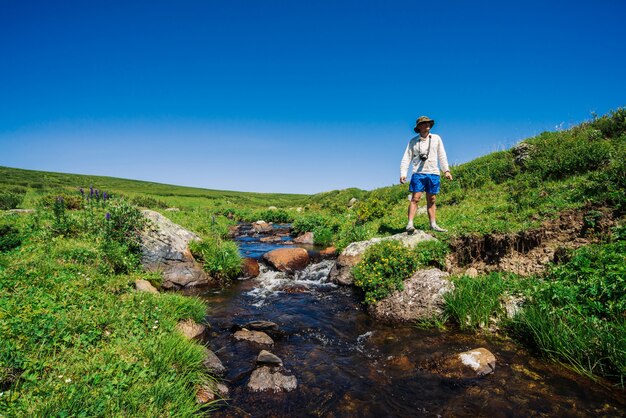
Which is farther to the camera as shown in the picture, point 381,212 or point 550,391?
point 381,212

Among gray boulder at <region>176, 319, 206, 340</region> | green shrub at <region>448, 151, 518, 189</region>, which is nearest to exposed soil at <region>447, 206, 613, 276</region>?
gray boulder at <region>176, 319, 206, 340</region>

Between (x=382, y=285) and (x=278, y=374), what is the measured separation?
4077 mm

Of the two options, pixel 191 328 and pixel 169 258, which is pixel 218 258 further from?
pixel 191 328

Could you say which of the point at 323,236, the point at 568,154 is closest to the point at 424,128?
the point at 568,154

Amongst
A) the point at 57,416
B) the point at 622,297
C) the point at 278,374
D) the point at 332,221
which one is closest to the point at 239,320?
the point at 278,374

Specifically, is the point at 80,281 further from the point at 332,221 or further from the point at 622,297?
the point at 332,221

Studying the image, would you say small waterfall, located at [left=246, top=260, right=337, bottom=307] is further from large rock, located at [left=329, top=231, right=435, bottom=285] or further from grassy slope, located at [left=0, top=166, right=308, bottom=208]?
grassy slope, located at [left=0, top=166, right=308, bottom=208]

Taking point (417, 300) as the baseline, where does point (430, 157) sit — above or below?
above

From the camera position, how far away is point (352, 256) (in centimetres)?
1105

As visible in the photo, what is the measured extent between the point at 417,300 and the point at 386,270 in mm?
1214

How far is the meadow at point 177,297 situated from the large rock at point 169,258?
1.44 ft

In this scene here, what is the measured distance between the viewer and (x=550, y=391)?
15.3 feet

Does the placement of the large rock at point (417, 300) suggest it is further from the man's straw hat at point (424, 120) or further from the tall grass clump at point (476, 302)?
the man's straw hat at point (424, 120)

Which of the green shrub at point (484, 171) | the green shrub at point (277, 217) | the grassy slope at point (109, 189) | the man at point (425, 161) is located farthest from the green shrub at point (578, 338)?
the green shrub at point (277, 217)
